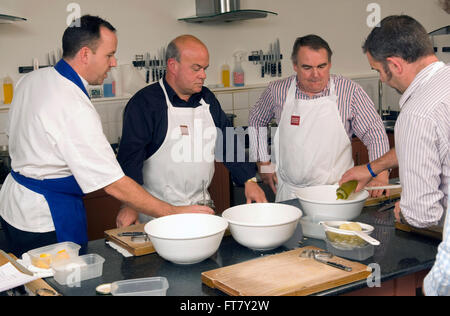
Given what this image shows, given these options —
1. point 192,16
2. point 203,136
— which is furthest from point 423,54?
point 192,16

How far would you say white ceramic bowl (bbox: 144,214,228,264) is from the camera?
6.21 feet

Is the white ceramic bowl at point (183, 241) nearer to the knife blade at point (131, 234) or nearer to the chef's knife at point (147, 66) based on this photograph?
the knife blade at point (131, 234)

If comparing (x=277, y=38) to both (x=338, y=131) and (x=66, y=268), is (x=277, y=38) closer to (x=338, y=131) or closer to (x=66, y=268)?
(x=338, y=131)

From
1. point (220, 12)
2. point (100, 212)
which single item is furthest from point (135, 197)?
point (220, 12)

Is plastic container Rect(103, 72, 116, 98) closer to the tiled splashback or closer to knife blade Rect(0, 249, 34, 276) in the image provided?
the tiled splashback

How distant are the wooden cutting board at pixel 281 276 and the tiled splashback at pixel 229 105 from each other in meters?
2.75

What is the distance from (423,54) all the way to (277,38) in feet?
10.7

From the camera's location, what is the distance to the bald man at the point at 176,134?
2.87m

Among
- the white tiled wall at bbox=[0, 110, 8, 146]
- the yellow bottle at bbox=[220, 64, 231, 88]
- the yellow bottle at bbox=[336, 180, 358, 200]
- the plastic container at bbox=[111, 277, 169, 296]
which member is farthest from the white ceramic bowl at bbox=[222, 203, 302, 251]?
the yellow bottle at bbox=[220, 64, 231, 88]

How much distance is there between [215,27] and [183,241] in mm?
3399

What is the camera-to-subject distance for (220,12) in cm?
464

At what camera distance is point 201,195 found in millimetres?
3137

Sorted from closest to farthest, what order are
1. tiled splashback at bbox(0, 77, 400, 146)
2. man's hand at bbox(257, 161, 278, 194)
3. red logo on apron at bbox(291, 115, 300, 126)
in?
red logo on apron at bbox(291, 115, 300, 126), man's hand at bbox(257, 161, 278, 194), tiled splashback at bbox(0, 77, 400, 146)
